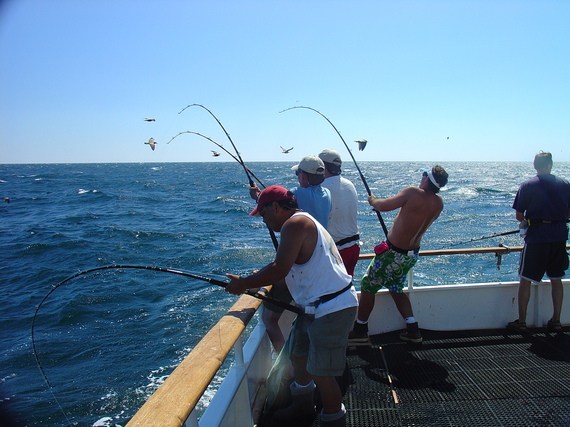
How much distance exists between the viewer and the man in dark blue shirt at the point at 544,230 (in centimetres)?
356

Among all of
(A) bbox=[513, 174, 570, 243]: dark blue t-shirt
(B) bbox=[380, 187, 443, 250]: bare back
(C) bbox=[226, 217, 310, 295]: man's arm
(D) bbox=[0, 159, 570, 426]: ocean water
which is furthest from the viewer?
(D) bbox=[0, 159, 570, 426]: ocean water

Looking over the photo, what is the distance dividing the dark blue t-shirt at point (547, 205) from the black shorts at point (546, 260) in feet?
0.23

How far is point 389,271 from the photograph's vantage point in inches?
134

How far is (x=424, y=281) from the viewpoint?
11203 millimetres

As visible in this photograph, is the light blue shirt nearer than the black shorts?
Yes

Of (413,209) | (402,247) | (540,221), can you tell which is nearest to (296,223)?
(413,209)

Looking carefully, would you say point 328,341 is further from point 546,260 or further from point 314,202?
point 546,260

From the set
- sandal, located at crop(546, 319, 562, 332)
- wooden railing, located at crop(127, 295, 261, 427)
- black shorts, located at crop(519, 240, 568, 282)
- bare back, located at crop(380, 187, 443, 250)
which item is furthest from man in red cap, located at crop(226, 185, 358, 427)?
sandal, located at crop(546, 319, 562, 332)

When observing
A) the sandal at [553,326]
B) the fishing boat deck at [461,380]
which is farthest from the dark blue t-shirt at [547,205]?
the fishing boat deck at [461,380]

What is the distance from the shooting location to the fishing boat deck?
2559mm

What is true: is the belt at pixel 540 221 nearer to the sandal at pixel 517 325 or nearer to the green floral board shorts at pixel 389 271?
the sandal at pixel 517 325

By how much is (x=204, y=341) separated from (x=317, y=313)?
58 cm

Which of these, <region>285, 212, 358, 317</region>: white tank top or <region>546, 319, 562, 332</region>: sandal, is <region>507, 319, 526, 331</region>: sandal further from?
<region>285, 212, 358, 317</region>: white tank top

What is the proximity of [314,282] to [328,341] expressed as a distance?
31 cm
